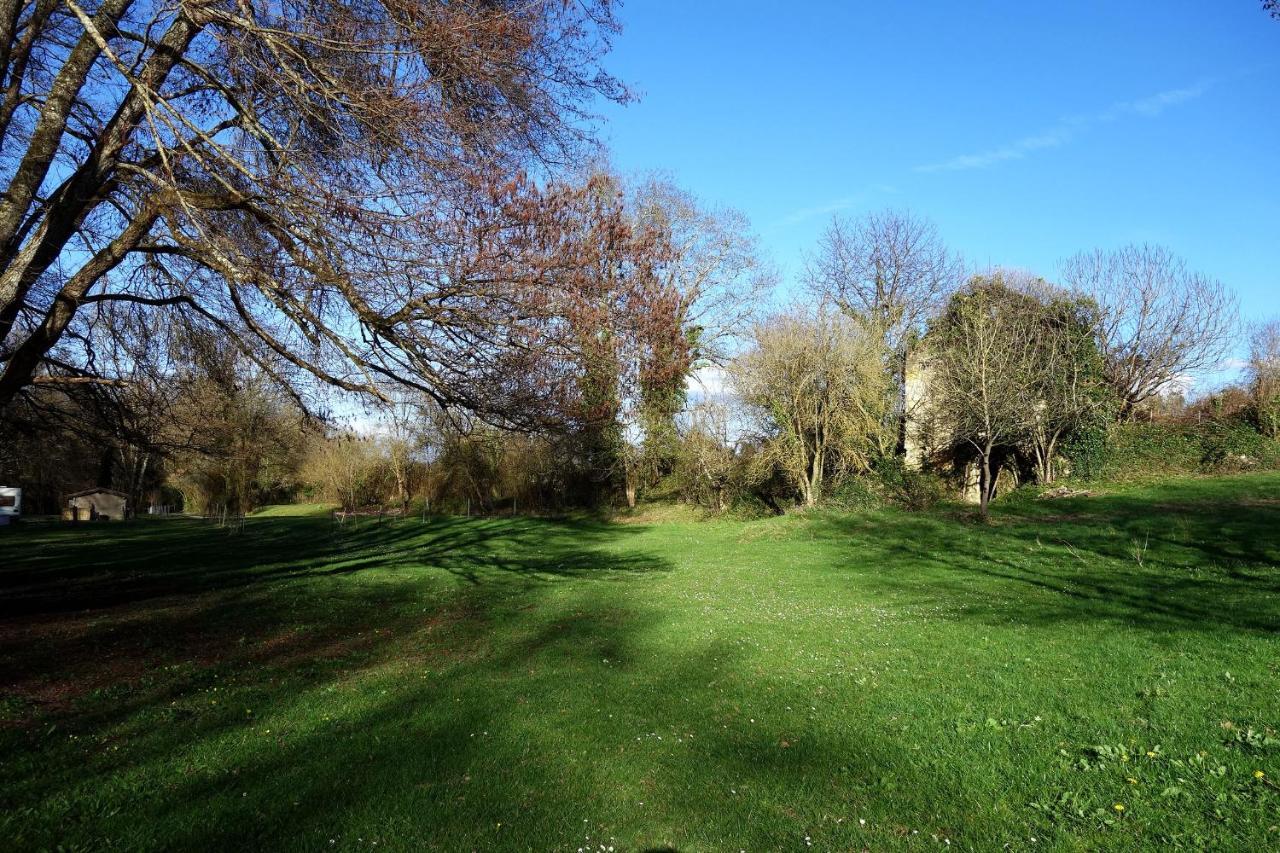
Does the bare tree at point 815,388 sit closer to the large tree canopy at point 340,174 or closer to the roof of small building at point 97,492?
the large tree canopy at point 340,174

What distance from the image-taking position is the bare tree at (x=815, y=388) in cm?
2248

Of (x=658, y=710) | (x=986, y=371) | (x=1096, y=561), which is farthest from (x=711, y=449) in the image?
(x=658, y=710)

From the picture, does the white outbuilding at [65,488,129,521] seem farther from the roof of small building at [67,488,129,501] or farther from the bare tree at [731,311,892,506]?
the bare tree at [731,311,892,506]

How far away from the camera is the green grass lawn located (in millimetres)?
3902

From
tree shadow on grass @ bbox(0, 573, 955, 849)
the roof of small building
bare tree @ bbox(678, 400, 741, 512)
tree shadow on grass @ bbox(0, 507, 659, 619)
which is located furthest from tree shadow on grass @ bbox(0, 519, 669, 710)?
the roof of small building

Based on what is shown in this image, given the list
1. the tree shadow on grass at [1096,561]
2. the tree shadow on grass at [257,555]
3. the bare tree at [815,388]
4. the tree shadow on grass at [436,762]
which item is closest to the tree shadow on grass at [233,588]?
the tree shadow on grass at [257,555]

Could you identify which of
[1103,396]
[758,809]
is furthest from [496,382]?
[1103,396]

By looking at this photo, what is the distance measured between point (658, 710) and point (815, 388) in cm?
1840

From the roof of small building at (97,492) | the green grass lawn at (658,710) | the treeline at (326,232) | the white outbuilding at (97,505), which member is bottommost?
the green grass lawn at (658,710)

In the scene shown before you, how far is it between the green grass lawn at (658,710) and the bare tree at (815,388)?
9.84m

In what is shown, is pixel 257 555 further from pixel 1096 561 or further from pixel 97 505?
pixel 97 505

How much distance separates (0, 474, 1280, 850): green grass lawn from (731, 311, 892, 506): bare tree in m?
9.84

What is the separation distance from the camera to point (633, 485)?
31484mm

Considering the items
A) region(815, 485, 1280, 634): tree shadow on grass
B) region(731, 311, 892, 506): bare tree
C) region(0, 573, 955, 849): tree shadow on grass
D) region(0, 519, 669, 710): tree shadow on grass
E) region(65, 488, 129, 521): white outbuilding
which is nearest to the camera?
region(0, 573, 955, 849): tree shadow on grass
